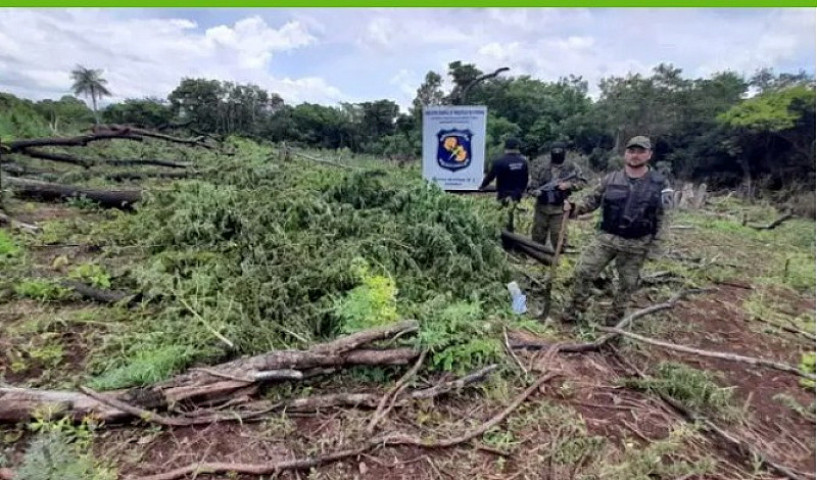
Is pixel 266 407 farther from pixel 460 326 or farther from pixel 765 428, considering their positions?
pixel 765 428

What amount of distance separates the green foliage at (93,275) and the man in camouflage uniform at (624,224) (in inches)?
154

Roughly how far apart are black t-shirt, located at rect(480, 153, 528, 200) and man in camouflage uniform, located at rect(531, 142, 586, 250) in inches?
7.3

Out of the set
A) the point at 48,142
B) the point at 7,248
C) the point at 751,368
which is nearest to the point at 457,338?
the point at 751,368

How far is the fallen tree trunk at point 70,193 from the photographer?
5.93 m

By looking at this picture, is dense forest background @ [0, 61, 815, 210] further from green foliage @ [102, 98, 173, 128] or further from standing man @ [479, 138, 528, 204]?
standing man @ [479, 138, 528, 204]

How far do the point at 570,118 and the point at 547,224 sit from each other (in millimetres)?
19677

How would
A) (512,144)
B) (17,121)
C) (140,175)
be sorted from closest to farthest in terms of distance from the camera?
(512,144) < (140,175) < (17,121)

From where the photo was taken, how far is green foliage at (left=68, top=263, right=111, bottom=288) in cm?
374

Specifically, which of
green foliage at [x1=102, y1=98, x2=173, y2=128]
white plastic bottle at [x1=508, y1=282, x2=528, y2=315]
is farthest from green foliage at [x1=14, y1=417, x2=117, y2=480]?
green foliage at [x1=102, y1=98, x2=173, y2=128]

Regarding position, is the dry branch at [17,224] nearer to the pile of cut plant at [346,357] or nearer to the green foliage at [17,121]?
the pile of cut plant at [346,357]

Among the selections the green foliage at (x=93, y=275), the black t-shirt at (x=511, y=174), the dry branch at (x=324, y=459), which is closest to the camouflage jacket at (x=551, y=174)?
the black t-shirt at (x=511, y=174)

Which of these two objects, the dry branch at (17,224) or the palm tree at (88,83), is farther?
the palm tree at (88,83)

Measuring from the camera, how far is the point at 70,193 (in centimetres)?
614

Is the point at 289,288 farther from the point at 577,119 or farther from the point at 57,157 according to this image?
the point at 577,119
